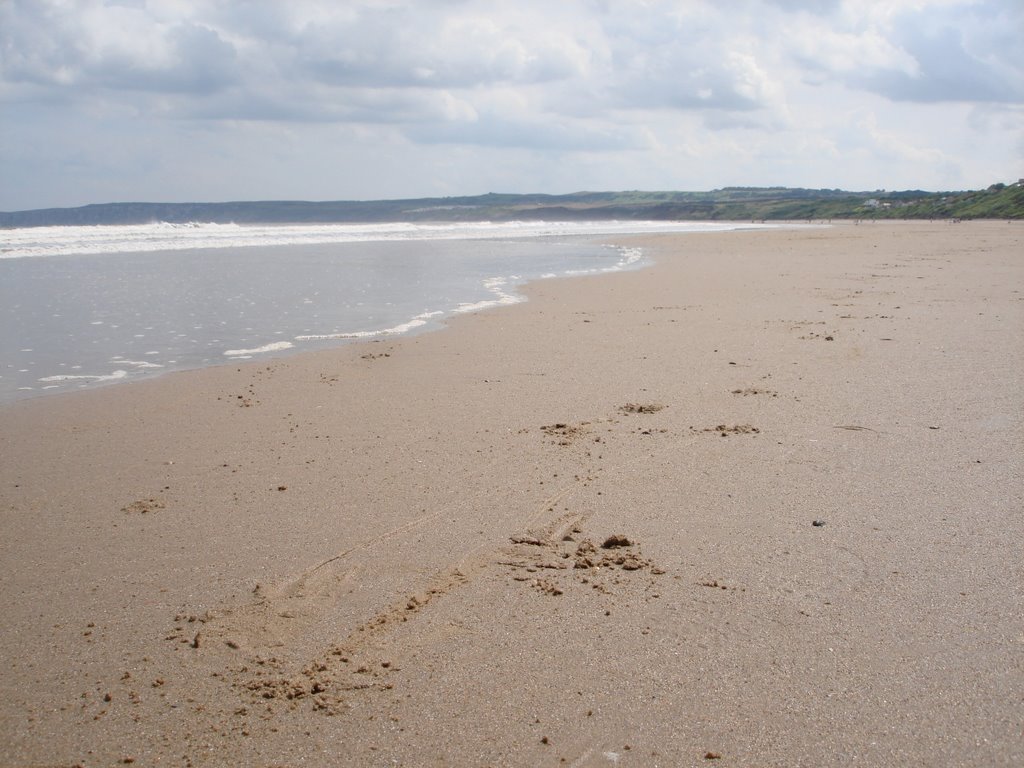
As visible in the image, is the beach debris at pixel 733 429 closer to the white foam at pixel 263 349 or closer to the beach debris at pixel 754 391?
the beach debris at pixel 754 391

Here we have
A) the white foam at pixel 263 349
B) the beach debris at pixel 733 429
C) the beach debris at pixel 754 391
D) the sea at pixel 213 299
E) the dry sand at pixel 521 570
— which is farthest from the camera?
the white foam at pixel 263 349

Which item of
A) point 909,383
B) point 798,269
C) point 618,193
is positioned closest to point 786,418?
point 909,383

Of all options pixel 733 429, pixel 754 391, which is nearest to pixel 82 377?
pixel 733 429

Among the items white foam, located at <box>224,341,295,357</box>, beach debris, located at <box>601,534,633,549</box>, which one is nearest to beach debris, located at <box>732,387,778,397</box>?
beach debris, located at <box>601,534,633,549</box>

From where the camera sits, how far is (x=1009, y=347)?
8.95m

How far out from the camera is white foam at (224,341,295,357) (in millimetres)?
9891

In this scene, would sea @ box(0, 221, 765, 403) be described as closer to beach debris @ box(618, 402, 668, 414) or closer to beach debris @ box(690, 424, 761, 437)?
beach debris @ box(618, 402, 668, 414)

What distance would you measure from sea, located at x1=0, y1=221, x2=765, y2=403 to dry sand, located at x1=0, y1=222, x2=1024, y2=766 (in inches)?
69.0

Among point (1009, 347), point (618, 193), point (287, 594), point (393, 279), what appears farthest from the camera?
point (618, 193)

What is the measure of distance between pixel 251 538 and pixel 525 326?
293 inches

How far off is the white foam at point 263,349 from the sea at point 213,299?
0.02 m

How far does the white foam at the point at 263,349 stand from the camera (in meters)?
9.89

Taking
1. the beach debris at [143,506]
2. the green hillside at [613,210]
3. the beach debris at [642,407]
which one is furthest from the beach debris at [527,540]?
the green hillside at [613,210]

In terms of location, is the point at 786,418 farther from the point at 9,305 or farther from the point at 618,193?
the point at 618,193
